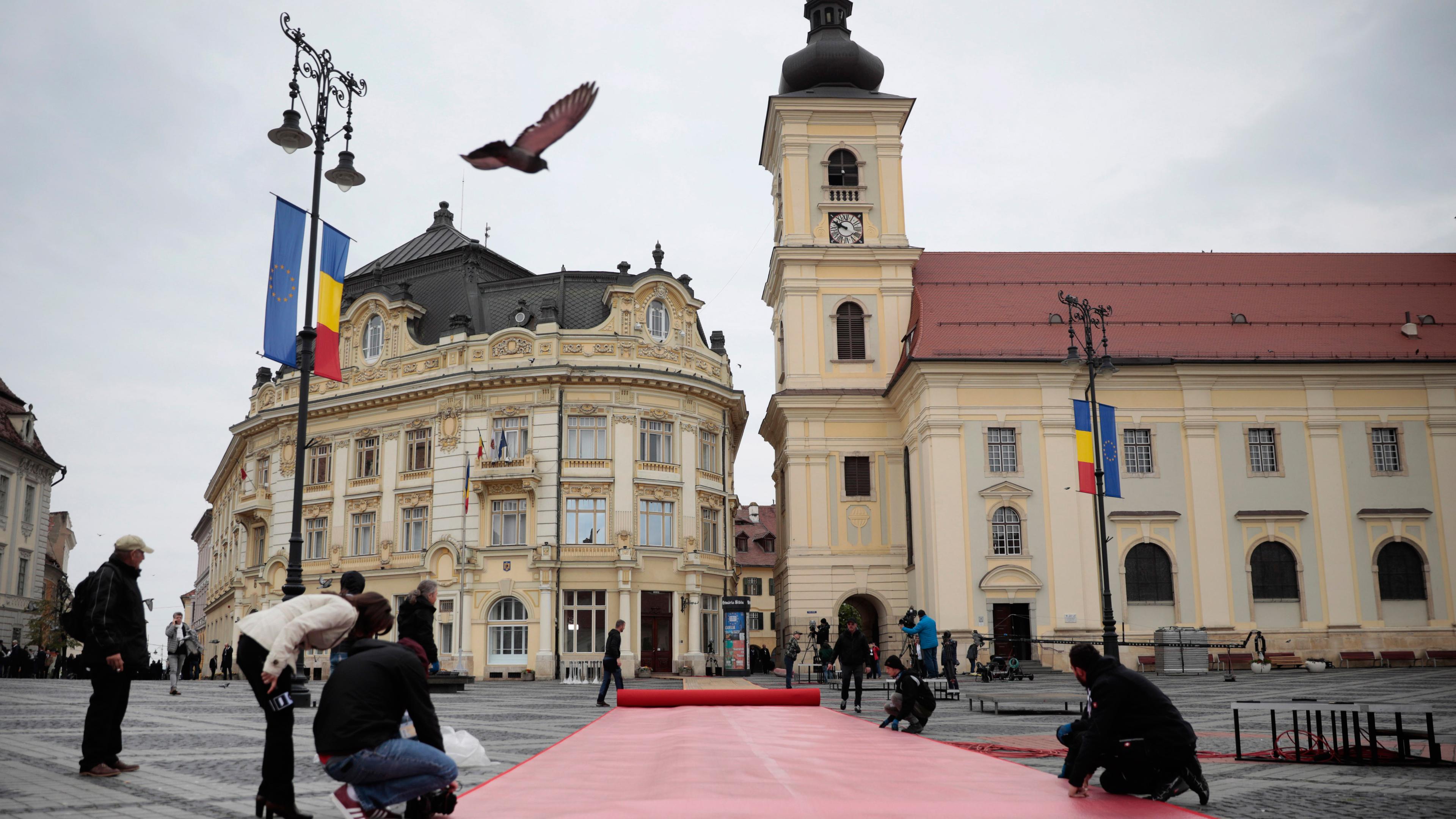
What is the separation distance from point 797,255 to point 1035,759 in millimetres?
33508

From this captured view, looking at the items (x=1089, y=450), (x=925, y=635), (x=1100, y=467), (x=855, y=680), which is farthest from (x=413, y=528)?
(x=855, y=680)

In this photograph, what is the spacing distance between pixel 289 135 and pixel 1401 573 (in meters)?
38.6

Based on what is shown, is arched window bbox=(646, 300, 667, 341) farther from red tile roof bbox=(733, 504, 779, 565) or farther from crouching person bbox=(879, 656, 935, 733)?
red tile roof bbox=(733, 504, 779, 565)

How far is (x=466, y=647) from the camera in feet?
130

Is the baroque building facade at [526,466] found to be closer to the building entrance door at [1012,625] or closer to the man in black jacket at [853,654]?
the building entrance door at [1012,625]

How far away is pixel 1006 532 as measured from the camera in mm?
38625

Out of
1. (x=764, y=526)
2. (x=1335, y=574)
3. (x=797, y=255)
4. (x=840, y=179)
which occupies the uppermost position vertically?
(x=840, y=179)

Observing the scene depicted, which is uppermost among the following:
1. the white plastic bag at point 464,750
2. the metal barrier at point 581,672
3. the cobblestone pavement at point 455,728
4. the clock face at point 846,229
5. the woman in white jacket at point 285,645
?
the clock face at point 846,229

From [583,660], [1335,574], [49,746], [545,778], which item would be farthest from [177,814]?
[1335,574]

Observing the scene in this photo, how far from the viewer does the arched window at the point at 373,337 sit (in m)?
44.9

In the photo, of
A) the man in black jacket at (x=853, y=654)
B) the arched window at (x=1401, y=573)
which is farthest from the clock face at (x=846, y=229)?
the man in black jacket at (x=853, y=654)

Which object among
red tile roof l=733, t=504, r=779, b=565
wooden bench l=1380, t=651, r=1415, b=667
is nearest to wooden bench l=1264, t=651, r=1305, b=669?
wooden bench l=1380, t=651, r=1415, b=667

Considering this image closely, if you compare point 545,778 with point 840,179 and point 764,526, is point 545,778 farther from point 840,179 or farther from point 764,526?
point 764,526

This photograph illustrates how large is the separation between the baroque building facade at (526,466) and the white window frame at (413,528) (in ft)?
0.22
